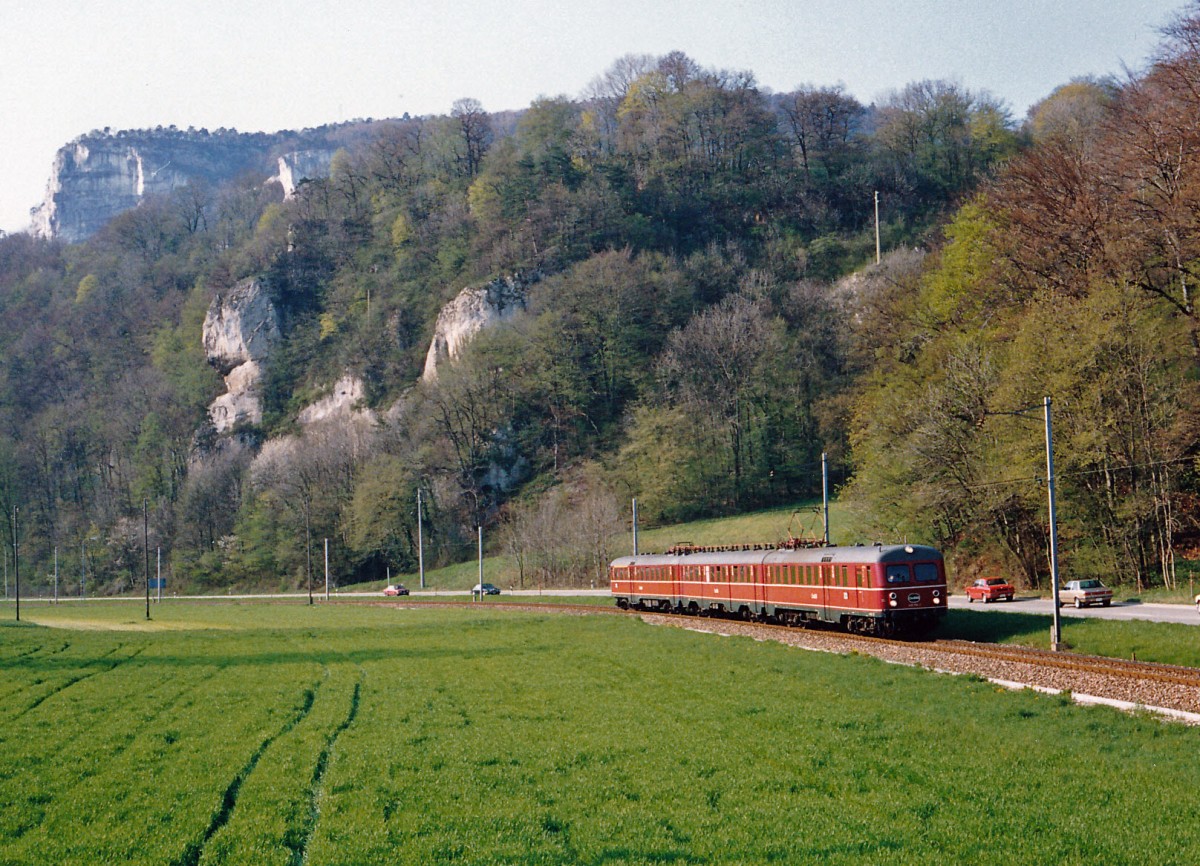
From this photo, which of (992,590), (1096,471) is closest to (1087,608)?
(1096,471)

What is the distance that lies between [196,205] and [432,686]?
173998 millimetres

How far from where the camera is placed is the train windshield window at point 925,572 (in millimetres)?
34250

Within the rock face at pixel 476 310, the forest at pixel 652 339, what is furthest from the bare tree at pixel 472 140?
the rock face at pixel 476 310

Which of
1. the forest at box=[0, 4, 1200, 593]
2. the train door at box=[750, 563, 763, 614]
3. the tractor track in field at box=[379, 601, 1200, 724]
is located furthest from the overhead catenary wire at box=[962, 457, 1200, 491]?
the tractor track in field at box=[379, 601, 1200, 724]

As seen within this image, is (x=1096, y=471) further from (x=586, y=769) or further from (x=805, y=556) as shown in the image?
(x=586, y=769)

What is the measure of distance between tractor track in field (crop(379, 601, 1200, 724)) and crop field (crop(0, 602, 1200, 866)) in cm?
153

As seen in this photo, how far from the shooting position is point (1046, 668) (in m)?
24.4

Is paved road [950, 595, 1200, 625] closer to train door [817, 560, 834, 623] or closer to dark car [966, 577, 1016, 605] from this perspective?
dark car [966, 577, 1016, 605]

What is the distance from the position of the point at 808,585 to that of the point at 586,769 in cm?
2514

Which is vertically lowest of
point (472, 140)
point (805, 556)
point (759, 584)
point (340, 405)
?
point (759, 584)

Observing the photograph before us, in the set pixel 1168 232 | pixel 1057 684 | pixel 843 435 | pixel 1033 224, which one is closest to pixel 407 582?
pixel 843 435

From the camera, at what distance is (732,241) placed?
404 feet

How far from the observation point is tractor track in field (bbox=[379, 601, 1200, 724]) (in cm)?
2000

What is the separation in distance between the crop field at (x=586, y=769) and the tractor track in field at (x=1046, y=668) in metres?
1.53
